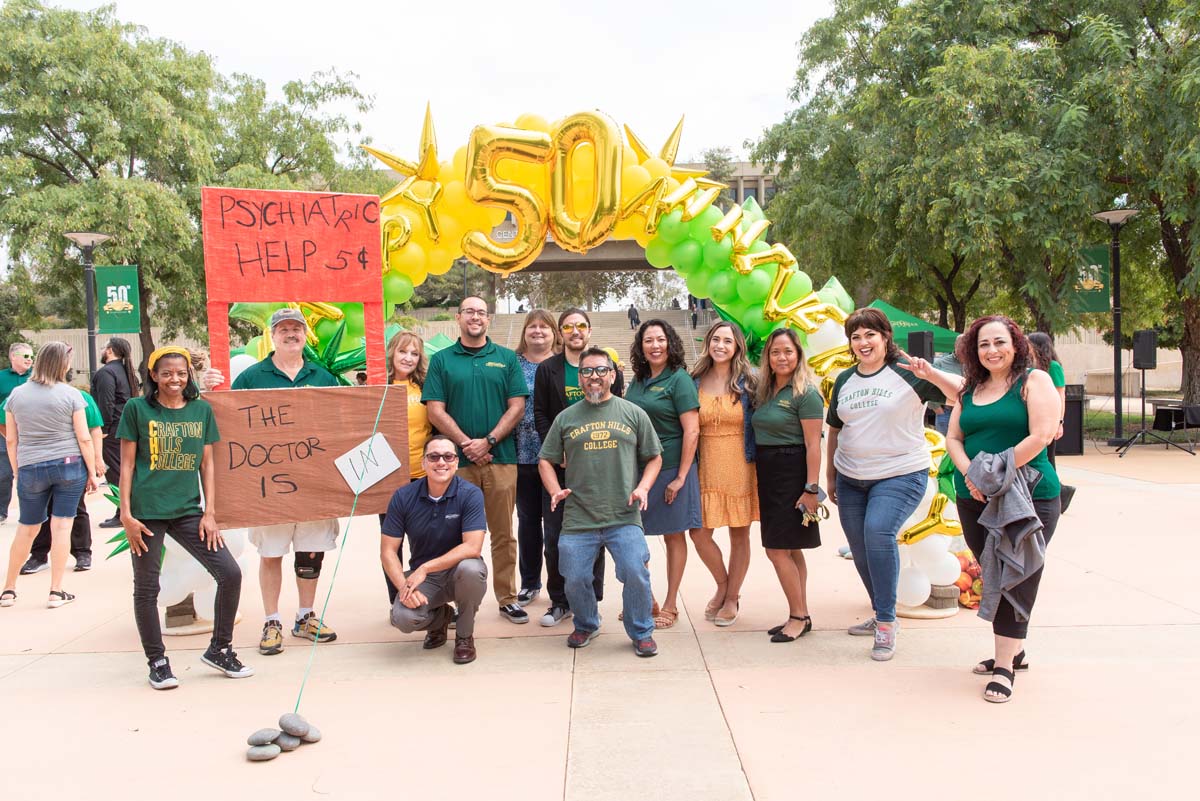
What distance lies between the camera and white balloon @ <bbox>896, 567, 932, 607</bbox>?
4.86 metres

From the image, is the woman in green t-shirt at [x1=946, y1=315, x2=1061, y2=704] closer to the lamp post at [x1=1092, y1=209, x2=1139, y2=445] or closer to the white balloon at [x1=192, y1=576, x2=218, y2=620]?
the white balloon at [x1=192, y1=576, x2=218, y2=620]

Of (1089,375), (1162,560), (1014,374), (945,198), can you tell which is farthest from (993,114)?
(1089,375)

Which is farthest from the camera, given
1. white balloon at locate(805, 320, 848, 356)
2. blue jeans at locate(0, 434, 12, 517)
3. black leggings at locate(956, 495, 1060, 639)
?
blue jeans at locate(0, 434, 12, 517)

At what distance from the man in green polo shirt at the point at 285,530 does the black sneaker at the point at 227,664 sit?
36 centimetres

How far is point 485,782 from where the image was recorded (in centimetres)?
307

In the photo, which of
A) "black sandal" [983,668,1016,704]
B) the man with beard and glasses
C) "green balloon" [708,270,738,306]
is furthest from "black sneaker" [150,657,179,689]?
"green balloon" [708,270,738,306]

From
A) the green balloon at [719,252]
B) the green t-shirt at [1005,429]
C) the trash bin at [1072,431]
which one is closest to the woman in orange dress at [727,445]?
the green t-shirt at [1005,429]

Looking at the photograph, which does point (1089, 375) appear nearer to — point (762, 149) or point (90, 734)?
point (762, 149)

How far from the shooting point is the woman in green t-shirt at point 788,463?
454 cm

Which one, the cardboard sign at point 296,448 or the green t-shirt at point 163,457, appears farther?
the cardboard sign at point 296,448

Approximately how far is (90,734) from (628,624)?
7.90 feet

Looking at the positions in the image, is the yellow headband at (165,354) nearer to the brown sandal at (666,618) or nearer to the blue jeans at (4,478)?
the brown sandal at (666,618)

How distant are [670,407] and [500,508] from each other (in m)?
1.14

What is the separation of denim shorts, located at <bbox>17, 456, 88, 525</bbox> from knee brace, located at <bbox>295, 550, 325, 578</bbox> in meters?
2.07
